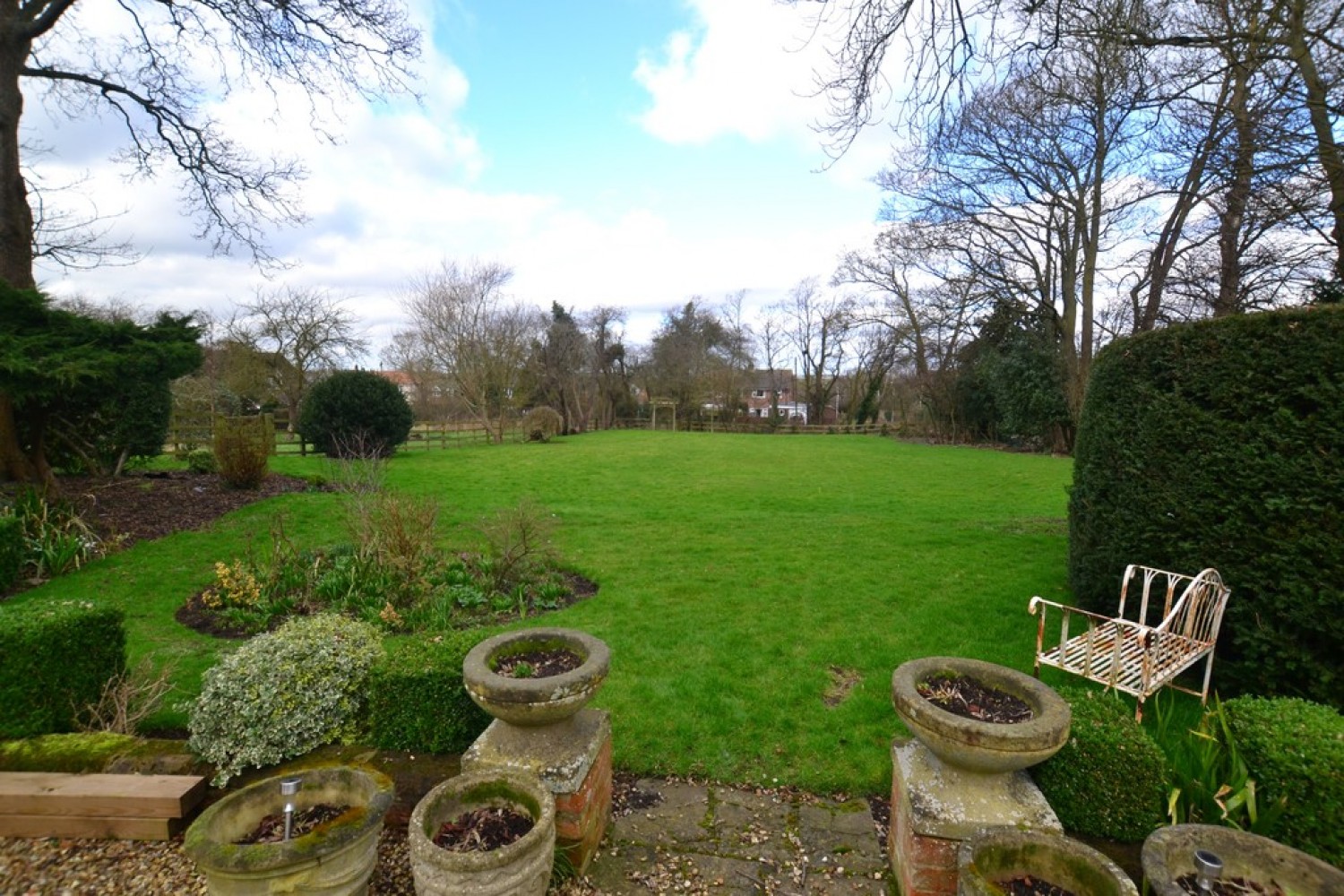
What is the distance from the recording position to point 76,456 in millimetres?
9758

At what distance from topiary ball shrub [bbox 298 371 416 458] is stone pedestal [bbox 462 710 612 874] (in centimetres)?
1567

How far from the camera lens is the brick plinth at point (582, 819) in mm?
2367

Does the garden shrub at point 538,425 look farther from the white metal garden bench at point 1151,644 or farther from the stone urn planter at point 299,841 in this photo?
the stone urn planter at point 299,841

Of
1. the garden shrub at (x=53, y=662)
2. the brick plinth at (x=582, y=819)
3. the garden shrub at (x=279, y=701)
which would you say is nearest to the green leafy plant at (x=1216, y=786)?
the brick plinth at (x=582, y=819)

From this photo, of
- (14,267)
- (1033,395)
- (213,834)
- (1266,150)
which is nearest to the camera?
(213,834)

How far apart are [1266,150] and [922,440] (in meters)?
24.4

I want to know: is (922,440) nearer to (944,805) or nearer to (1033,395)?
(1033,395)

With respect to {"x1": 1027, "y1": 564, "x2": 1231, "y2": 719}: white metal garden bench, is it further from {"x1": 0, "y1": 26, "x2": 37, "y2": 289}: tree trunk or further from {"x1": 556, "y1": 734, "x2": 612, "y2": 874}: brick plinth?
{"x1": 0, "y1": 26, "x2": 37, "y2": 289}: tree trunk

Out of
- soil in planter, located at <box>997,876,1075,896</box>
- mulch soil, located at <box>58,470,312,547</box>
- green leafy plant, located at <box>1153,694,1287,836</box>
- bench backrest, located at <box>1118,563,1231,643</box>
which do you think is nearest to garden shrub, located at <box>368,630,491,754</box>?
soil in planter, located at <box>997,876,1075,896</box>

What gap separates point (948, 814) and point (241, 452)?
1245cm

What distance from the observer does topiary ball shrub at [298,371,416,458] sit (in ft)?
54.3

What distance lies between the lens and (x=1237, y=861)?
5.74ft

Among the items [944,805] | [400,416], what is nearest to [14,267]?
[400,416]

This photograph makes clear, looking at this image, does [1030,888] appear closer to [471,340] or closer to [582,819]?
[582,819]
